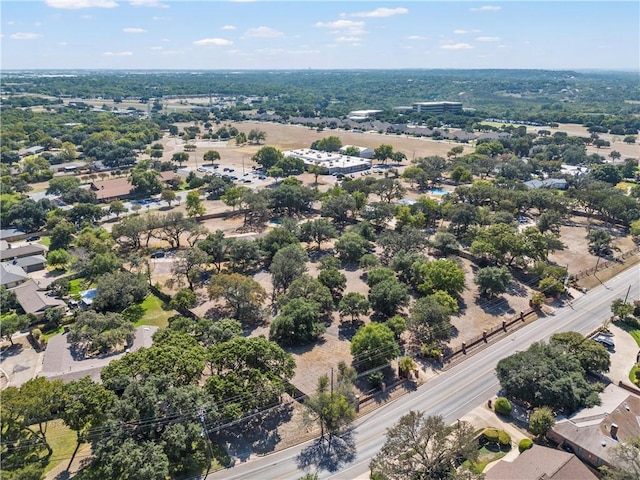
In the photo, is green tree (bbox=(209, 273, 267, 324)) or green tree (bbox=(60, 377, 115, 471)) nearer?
green tree (bbox=(60, 377, 115, 471))

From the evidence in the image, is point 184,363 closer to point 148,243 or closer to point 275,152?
point 148,243

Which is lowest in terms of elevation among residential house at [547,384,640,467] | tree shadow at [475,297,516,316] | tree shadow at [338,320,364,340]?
tree shadow at [475,297,516,316]

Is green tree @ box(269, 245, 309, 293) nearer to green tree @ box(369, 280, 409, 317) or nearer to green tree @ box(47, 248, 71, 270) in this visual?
green tree @ box(369, 280, 409, 317)

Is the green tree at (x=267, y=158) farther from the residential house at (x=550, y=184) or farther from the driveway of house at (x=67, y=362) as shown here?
the driveway of house at (x=67, y=362)

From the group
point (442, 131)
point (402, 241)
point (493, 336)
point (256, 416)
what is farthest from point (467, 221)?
point (442, 131)

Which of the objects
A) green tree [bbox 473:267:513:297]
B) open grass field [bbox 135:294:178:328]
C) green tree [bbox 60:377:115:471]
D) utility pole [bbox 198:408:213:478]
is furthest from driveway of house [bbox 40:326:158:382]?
green tree [bbox 473:267:513:297]
